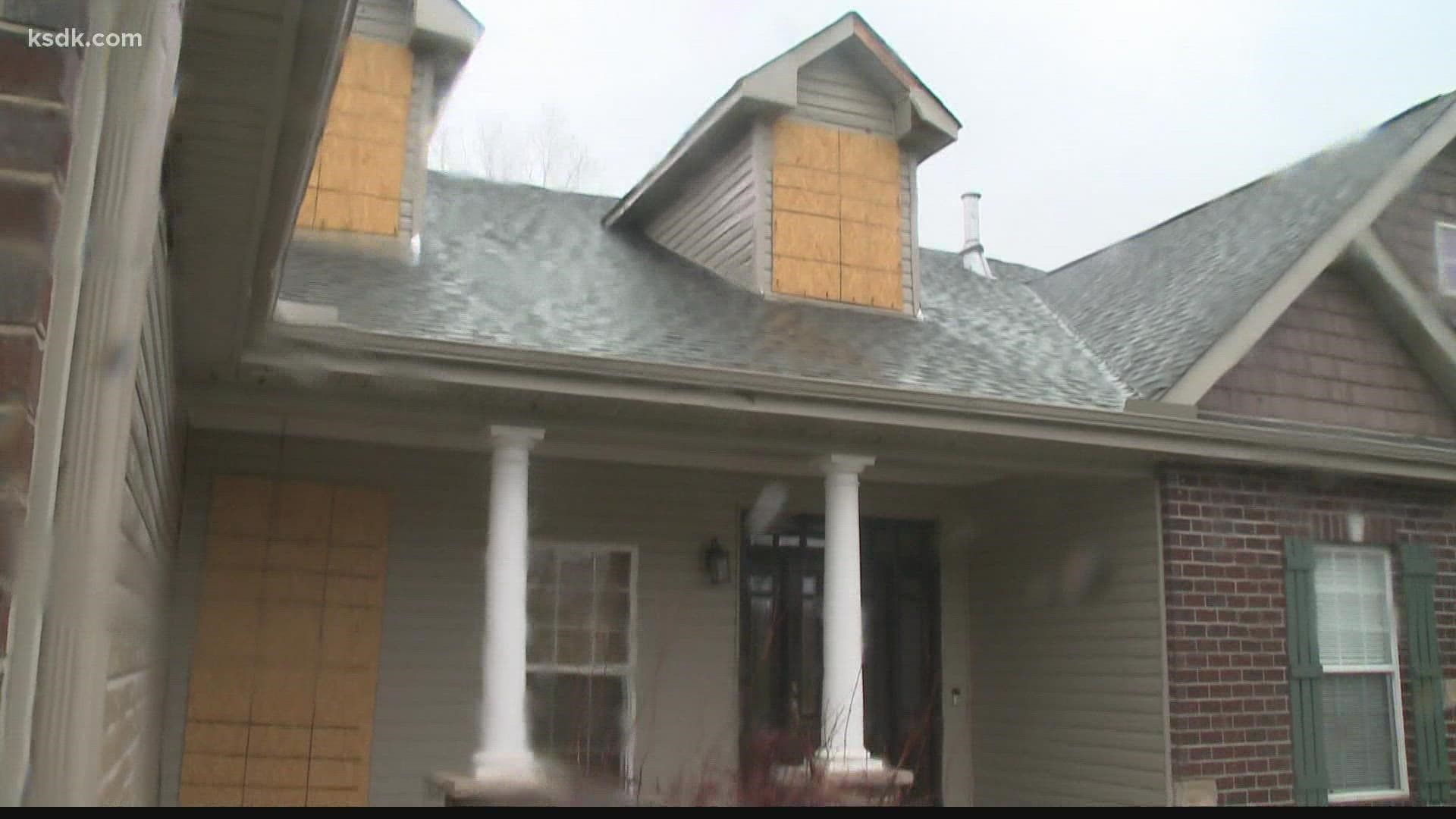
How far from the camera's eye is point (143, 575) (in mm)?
4105

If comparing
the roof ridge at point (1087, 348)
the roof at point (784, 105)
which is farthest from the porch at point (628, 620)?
the roof at point (784, 105)

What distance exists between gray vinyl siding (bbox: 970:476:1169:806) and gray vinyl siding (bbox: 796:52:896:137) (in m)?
2.79

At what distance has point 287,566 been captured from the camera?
22.9ft

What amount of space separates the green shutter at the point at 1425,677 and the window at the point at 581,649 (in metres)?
4.93

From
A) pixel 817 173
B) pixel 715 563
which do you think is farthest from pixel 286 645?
pixel 817 173

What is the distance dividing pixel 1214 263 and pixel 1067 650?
2.99m

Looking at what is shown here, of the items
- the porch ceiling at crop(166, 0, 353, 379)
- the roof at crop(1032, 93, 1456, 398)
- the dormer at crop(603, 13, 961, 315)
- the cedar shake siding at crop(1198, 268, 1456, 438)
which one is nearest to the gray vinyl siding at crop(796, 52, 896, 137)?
the dormer at crop(603, 13, 961, 315)

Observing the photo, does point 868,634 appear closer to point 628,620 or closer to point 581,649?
point 628,620

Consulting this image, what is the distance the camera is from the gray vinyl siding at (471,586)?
7.00 metres

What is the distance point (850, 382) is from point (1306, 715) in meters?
3.70

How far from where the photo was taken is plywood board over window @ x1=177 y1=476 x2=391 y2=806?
6.70m

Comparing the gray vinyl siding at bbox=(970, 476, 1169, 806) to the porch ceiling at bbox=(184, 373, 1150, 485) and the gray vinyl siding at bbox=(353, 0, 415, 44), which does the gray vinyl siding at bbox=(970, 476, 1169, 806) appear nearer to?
the porch ceiling at bbox=(184, 373, 1150, 485)

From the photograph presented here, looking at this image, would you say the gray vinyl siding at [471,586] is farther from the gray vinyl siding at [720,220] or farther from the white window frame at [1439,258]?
the white window frame at [1439,258]
